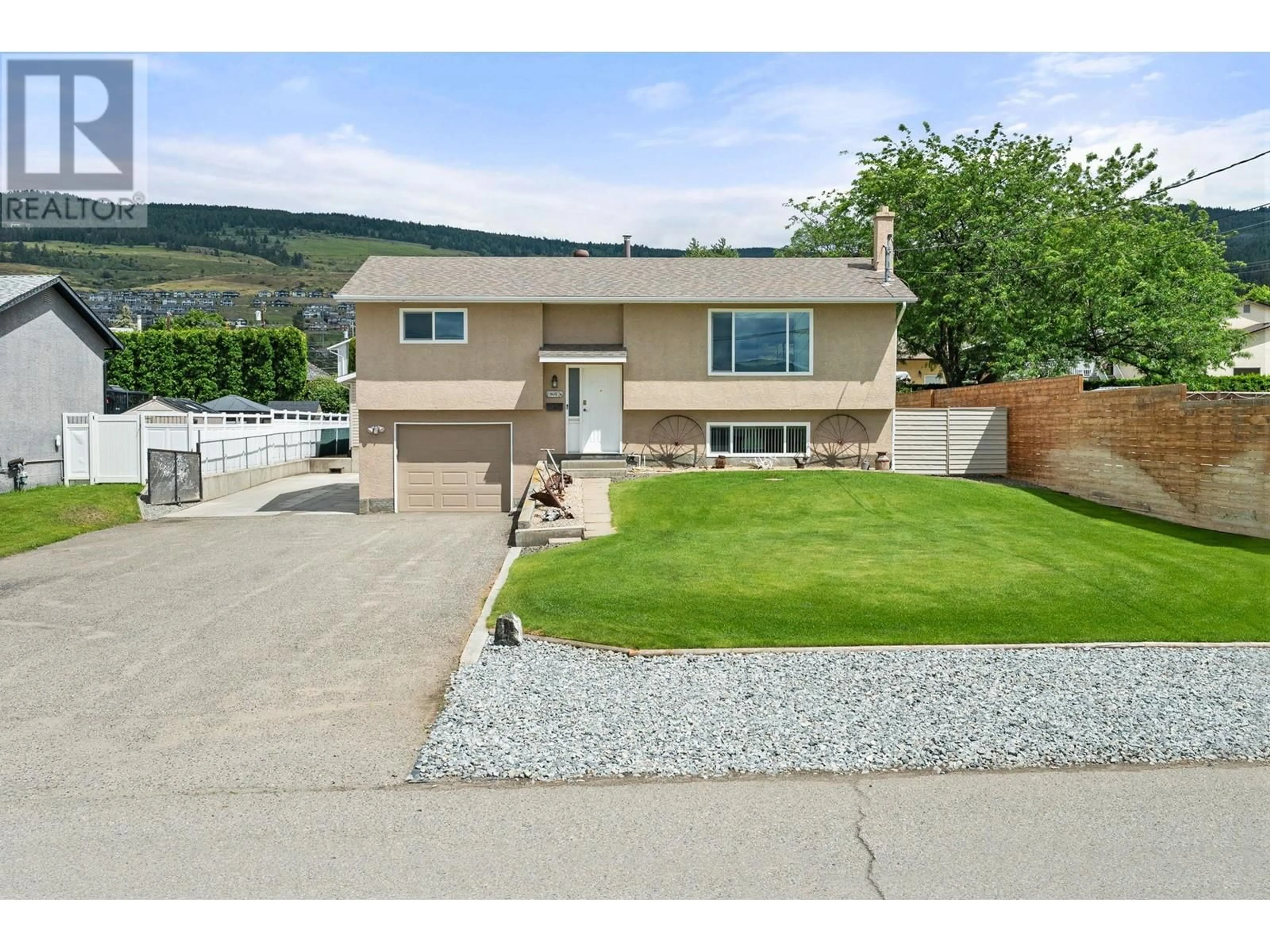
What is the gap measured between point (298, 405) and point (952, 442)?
39.5 meters

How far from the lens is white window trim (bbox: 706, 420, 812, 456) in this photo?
23.7m

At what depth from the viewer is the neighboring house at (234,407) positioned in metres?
43.2

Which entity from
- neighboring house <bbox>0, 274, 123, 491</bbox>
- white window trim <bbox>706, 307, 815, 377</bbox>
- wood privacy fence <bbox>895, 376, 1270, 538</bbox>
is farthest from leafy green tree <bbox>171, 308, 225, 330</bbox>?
wood privacy fence <bbox>895, 376, 1270, 538</bbox>

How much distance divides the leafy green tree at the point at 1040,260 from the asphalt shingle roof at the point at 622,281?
6329 millimetres

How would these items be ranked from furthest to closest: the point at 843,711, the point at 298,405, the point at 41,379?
the point at 298,405, the point at 41,379, the point at 843,711

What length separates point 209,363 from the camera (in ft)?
174

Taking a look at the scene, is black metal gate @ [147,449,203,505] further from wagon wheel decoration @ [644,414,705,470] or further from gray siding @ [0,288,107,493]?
wagon wheel decoration @ [644,414,705,470]

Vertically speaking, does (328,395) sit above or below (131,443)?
above

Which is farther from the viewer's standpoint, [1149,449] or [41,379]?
[41,379]

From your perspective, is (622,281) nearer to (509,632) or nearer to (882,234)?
(882,234)

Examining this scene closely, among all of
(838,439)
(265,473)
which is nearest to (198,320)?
(265,473)

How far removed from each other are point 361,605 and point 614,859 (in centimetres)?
793

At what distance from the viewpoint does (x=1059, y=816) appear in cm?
579

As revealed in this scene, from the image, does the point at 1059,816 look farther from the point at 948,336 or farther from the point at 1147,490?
the point at 948,336
